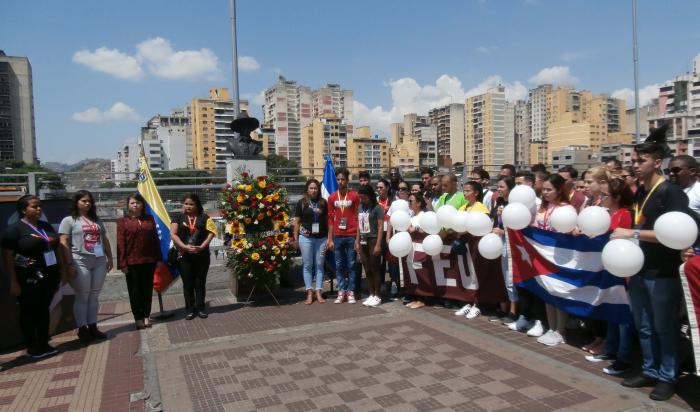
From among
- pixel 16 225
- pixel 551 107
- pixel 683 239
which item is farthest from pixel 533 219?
pixel 551 107

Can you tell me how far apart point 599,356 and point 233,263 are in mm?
5168

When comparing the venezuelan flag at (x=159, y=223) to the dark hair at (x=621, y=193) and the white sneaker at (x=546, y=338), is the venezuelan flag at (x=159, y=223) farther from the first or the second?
the dark hair at (x=621, y=193)

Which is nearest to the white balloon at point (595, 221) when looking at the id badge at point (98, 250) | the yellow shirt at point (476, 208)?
the yellow shirt at point (476, 208)

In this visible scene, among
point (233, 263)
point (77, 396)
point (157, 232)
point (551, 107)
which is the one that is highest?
point (551, 107)

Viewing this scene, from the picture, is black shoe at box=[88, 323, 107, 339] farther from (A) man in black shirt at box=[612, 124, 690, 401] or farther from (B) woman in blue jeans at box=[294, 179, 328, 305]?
(A) man in black shirt at box=[612, 124, 690, 401]

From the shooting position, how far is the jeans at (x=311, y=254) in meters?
7.53

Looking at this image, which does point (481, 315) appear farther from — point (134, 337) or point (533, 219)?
point (134, 337)

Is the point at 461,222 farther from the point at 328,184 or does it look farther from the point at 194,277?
the point at 194,277

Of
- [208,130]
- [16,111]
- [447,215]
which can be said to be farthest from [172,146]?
[447,215]

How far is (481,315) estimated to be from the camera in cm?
654

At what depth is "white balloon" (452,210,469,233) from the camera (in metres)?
6.23

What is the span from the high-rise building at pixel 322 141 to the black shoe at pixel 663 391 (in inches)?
3786

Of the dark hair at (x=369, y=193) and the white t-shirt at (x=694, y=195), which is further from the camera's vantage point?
→ the dark hair at (x=369, y=193)

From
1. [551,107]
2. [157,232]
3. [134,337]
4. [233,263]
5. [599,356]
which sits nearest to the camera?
[599,356]
